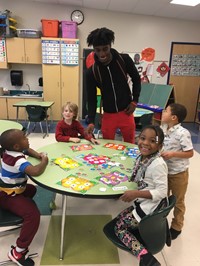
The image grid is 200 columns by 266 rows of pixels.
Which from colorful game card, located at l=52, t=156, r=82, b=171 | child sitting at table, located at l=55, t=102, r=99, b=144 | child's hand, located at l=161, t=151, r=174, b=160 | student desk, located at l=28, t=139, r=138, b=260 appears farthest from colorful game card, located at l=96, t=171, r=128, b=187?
child sitting at table, located at l=55, t=102, r=99, b=144

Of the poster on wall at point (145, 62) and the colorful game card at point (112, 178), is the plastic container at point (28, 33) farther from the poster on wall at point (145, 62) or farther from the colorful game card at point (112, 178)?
the colorful game card at point (112, 178)

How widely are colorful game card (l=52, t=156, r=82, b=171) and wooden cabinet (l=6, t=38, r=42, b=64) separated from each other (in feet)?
15.1

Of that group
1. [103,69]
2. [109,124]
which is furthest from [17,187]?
[103,69]

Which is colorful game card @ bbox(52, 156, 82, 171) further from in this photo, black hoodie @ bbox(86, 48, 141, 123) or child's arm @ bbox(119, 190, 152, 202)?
black hoodie @ bbox(86, 48, 141, 123)

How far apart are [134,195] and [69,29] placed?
5.15 metres

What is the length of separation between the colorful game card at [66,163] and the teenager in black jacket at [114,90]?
50cm

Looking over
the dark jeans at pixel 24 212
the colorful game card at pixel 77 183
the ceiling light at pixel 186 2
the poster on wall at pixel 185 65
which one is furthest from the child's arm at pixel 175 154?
the poster on wall at pixel 185 65

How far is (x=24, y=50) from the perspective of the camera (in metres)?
5.55

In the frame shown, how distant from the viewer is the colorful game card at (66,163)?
158 cm

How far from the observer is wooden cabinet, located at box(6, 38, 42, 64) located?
549 cm

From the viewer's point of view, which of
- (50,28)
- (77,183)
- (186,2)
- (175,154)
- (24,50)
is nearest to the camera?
(77,183)

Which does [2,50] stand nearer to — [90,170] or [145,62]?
[145,62]

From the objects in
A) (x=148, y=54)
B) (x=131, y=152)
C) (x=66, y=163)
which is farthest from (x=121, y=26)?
(x=66, y=163)

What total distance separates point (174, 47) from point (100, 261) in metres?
6.00
